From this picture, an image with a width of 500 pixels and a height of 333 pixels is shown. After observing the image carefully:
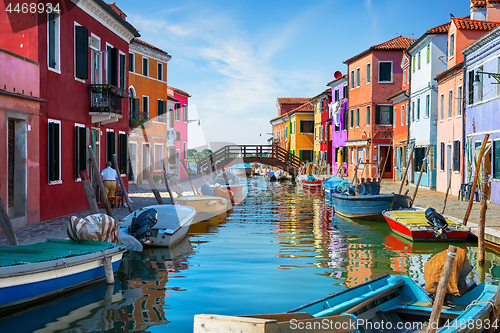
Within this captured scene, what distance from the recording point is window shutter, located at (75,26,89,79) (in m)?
15.0

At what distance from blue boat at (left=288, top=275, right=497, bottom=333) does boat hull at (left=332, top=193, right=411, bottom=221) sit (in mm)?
10236

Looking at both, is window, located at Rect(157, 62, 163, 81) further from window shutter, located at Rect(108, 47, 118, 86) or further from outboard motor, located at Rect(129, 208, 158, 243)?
outboard motor, located at Rect(129, 208, 158, 243)

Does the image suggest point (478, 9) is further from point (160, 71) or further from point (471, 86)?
point (160, 71)

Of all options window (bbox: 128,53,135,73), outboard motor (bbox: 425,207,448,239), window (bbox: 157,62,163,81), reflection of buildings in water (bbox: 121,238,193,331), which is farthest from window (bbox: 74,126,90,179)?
window (bbox: 157,62,163,81)

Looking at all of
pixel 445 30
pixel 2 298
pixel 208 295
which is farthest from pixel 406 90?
pixel 2 298

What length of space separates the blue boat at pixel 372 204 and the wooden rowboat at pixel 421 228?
2.16 metres

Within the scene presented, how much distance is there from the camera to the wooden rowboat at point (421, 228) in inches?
497

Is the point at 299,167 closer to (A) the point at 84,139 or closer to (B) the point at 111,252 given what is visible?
(A) the point at 84,139

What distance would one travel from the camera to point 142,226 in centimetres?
1165

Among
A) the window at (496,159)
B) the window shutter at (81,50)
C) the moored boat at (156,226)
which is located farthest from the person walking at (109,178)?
the window at (496,159)

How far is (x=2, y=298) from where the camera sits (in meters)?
6.84

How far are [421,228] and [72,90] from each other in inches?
415

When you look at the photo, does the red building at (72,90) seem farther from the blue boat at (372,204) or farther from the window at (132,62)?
the window at (132,62)

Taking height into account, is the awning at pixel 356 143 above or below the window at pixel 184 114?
below
